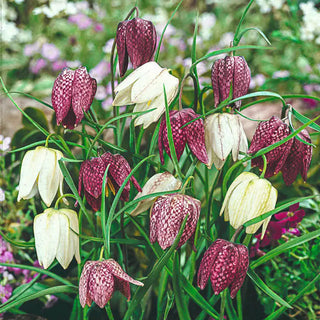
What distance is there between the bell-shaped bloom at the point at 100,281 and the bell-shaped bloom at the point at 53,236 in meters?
0.09

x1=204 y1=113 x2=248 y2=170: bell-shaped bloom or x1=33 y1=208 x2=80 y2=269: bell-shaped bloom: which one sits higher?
x1=204 y1=113 x2=248 y2=170: bell-shaped bloom

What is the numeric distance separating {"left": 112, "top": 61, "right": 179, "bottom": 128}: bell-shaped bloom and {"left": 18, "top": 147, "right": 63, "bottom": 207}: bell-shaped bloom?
0.50ft

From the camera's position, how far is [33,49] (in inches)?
130

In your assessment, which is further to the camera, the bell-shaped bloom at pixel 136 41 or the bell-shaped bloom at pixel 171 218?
the bell-shaped bloom at pixel 136 41

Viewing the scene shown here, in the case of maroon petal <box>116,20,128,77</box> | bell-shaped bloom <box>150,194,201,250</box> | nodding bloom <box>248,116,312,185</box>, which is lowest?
bell-shaped bloom <box>150,194,201,250</box>

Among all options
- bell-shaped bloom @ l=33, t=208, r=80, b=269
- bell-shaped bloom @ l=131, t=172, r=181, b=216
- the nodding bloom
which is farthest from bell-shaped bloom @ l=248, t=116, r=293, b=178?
bell-shaped bloom @ l=33, t=208, r=80, b=269

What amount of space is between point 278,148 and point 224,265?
220 mm

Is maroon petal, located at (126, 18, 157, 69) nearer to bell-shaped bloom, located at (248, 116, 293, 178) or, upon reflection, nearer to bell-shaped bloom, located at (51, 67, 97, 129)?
bell-shaped bloom, located at (51, 67, 97, 129)

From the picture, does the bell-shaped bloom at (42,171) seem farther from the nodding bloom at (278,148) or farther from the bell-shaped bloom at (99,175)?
the nodding bloom at (278,148)

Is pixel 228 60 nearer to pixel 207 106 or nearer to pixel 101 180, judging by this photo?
pixel 101 180

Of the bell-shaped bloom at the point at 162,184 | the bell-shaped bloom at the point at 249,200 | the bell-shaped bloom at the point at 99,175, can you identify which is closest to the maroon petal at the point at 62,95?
the bell-shaped bloom at the point at 99,175

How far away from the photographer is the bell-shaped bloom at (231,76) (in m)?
0.83

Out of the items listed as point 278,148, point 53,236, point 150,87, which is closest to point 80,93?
point 150,87

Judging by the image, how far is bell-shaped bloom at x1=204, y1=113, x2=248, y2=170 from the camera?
0.79m
